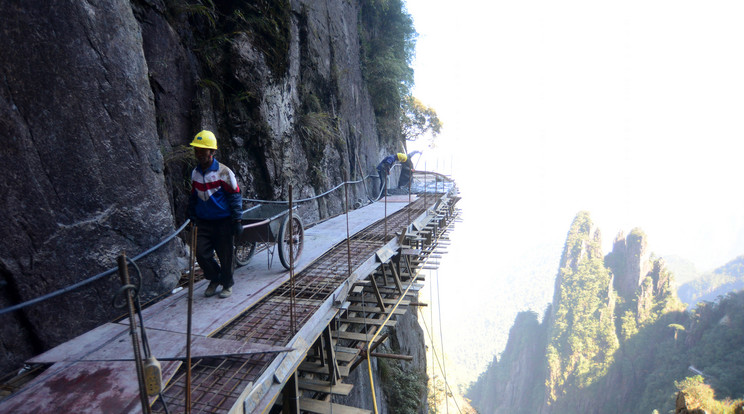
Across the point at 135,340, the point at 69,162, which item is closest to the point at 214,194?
the point at 69,162

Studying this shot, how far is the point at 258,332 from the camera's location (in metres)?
3.37

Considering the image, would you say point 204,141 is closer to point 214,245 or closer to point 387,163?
point 214,245

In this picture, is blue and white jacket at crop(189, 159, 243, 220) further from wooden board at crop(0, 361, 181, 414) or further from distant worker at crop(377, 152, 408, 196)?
distant worker at crop(377, 152, 408, 196)

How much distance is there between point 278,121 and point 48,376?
561 cm

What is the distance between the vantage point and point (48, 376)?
8.35 ft

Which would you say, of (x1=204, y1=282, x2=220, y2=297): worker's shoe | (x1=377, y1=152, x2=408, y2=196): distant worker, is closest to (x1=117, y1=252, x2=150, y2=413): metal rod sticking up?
(x1=204, y1=282, x2=220, y2=297): worker's shoe

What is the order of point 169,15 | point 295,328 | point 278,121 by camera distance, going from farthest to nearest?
point 278,121 < point 169,15 < point 295,328

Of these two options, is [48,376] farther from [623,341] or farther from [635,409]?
[623,341]

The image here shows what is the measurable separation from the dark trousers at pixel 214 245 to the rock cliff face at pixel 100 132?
0.62 metres

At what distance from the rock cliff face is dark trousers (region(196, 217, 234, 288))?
62cm

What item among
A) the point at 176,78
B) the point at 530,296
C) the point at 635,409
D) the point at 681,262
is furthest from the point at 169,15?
the point at 681,262

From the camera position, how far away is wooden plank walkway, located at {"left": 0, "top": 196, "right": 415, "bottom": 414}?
2279 mm

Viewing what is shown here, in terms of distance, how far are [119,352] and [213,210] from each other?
1468 millimetres

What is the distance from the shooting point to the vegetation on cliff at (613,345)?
36.4 metres
